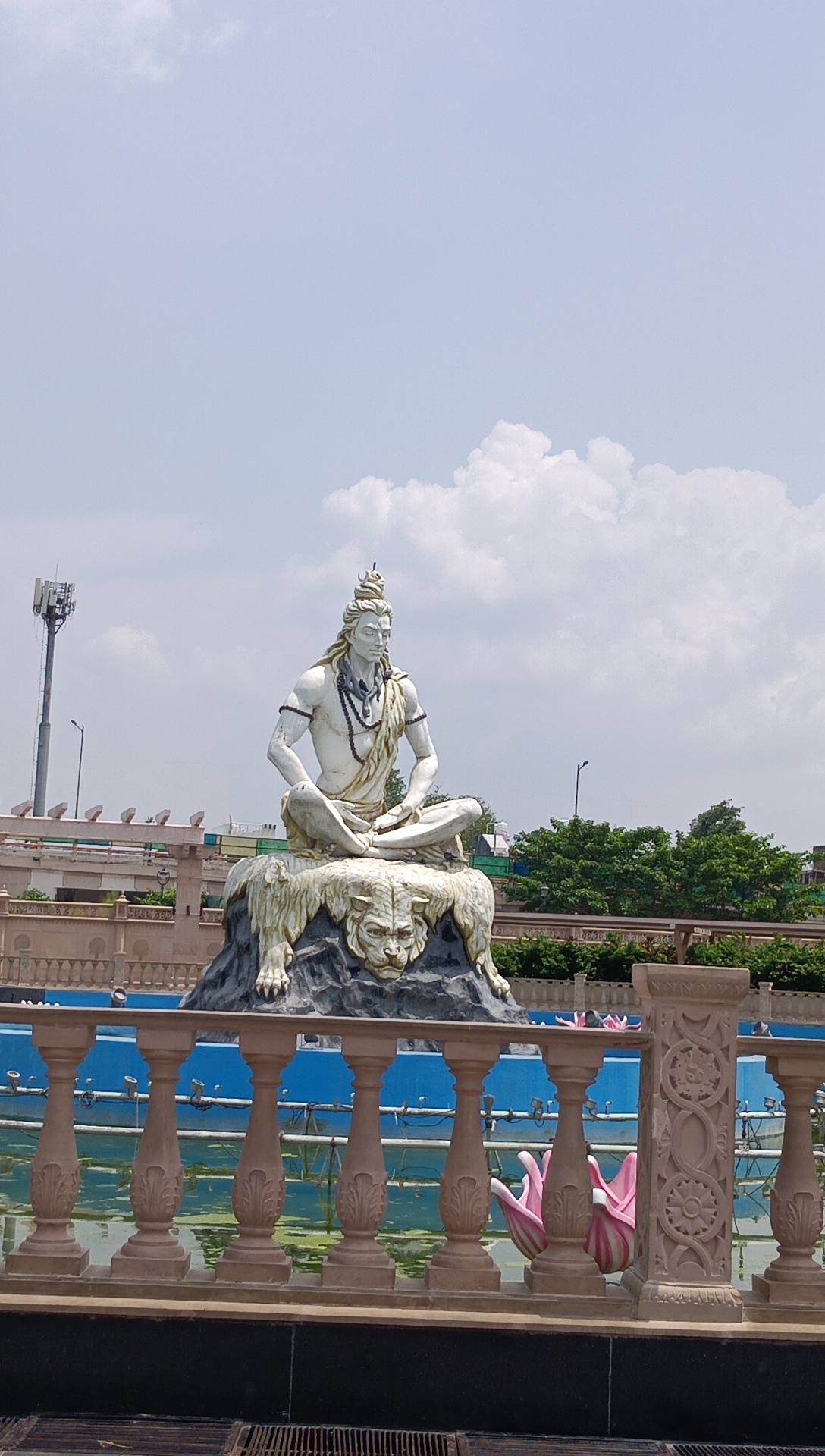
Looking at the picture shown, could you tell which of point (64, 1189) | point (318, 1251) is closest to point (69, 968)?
point (318, 1251)

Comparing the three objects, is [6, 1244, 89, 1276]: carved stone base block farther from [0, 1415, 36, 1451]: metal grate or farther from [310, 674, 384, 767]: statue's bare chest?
[310, 674, 384, 767]: statue's bare chest

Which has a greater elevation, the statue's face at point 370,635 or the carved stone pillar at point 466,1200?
the statue's face at point 370,635

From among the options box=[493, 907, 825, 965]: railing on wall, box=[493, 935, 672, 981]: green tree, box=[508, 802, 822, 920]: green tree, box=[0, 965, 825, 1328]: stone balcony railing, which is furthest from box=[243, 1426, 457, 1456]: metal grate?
box=[508, 802, 822, 920]: green tree

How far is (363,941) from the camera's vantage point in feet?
38.8

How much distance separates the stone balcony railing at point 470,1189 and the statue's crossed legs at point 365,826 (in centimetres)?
774

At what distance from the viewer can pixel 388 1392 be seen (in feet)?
12.6

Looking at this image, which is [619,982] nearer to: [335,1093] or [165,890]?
[335,1093]

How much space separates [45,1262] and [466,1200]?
115cm

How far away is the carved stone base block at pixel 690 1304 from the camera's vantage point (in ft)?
12.7

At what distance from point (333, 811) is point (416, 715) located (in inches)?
43.4

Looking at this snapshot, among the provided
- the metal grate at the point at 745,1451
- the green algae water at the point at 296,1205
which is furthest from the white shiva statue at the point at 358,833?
the metal grate at the point at 745,1451

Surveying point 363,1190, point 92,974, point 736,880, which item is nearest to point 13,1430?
point 363,1190

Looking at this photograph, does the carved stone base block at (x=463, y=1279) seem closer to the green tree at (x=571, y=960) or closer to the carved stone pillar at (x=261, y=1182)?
the carved stone pillar at (x=261, y=1182)

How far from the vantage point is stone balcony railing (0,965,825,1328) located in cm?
387
